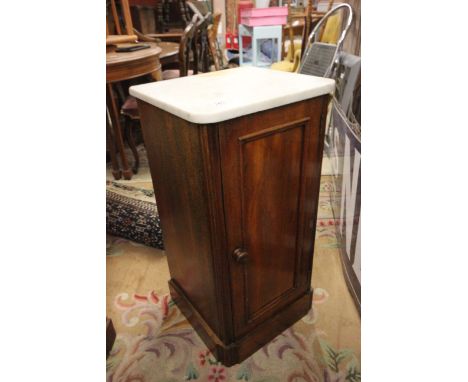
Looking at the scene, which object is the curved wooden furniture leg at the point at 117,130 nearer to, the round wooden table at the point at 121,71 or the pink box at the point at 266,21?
the round wooden table at the point at 121,71

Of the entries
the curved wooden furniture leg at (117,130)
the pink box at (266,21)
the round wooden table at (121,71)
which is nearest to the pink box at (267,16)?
the pink box at (266,21)

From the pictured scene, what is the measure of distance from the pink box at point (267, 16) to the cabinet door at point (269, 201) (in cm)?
245

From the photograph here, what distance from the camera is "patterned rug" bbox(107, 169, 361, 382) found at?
1086 millimetres

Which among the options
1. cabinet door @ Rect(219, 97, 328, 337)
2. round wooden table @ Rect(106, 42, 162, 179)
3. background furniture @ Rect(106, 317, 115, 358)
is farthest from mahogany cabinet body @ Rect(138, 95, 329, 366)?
round wooden table @ Rect(106, 42, 162, 179)

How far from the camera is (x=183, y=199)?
3.01ft

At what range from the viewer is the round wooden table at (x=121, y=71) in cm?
184

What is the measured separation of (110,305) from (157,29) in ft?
15.3

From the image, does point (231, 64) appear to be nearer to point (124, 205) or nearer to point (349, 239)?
point (124, 205)

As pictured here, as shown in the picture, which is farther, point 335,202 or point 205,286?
point 335,202

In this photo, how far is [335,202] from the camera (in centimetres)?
176

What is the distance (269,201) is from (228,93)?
318mm

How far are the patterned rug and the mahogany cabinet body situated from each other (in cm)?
5

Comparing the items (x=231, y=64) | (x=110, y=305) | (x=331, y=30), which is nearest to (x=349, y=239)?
(x=110, y=305)

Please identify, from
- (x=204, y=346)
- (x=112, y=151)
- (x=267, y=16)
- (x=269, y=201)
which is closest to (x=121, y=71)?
(x=112, y=151)
